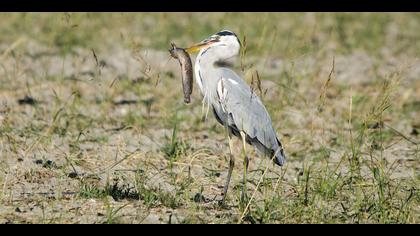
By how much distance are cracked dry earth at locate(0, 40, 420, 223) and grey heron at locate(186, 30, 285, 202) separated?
0.24 metres

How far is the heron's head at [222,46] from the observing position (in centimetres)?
575

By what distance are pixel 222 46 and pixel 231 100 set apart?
0.45m

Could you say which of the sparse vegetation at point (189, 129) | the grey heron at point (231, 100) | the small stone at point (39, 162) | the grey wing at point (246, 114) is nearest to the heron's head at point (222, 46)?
the grey heron at point (231, 100)

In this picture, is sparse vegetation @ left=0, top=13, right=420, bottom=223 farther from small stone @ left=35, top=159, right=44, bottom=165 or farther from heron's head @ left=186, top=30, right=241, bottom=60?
heron's head @ left=186, top=30, right=241, bottom=60

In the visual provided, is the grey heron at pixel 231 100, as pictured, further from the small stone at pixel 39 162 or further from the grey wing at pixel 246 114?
the small stone at pixel 39 162

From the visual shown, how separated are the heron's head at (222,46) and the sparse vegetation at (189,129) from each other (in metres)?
0.41

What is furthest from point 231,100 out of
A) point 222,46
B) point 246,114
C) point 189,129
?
point 189,129

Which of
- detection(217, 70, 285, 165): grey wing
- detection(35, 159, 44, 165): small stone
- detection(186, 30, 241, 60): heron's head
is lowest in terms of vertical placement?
detection(35, 159, 44, 165): small stone

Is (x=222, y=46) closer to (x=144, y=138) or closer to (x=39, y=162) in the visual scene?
(x=144, y=138)

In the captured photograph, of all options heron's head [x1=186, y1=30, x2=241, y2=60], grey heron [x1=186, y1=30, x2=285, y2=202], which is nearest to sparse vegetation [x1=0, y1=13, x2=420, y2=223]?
grey heron [x1=186, y1=30, x2=285, y2=202]

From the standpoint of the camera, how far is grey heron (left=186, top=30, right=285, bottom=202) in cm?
552

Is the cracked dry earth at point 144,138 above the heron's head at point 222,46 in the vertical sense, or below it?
below

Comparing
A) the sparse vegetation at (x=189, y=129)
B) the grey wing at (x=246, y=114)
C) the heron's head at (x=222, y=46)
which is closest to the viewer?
the sparse vegetation at (x=189, y=129)
